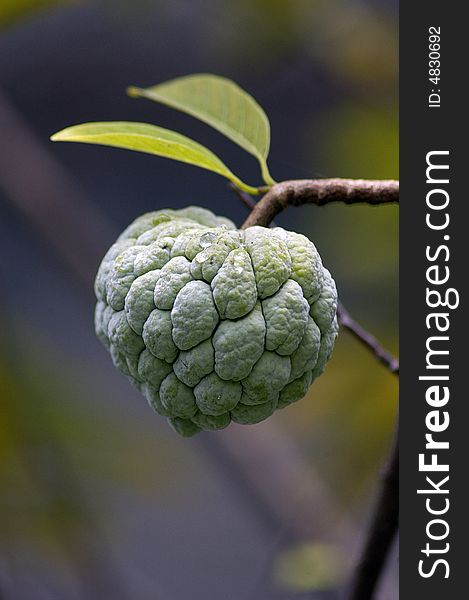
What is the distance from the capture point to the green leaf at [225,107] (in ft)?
4.75

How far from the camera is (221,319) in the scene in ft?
3.63

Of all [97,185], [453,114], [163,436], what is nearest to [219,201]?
[97,185]

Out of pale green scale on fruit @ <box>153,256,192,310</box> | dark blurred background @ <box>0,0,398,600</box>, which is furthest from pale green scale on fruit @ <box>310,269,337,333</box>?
dark blurred background @ <box>0,0,398,600</box>

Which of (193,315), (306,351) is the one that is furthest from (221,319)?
(306,351)

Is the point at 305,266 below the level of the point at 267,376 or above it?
above

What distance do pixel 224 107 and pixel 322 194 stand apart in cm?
41

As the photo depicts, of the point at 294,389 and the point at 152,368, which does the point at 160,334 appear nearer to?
the point at 152,368

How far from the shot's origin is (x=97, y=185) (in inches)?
166

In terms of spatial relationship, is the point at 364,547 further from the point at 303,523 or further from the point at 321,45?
the point at 321,45

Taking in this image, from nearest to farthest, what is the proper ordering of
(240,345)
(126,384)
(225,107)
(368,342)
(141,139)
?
(240,345), (141,139), (225,107), (368,342), (126,384)

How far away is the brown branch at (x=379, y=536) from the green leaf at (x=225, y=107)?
652 mm

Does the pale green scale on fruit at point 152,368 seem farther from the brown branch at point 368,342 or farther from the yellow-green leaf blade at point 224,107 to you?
the brown branch at point 368,342

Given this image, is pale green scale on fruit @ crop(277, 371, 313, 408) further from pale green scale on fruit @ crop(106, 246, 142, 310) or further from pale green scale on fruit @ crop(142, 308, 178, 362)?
pale green scale on fruit @ crop(106, 246, 142, 310)

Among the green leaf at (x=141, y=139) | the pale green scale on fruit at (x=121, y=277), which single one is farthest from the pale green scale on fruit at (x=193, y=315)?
the green leaf at (x=141, y=139)
